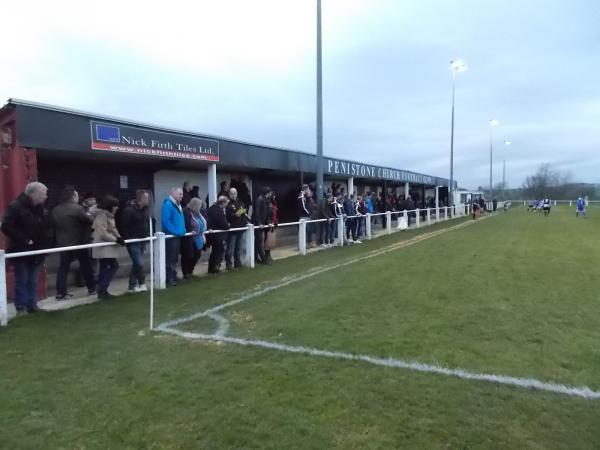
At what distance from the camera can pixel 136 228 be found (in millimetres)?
8070

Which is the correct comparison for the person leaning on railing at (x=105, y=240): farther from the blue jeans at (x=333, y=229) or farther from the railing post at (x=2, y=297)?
the blue jeans at (x=333, y=229)

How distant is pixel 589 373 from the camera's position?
4.12 m

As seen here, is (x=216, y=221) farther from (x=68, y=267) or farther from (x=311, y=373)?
(x=311, y=373)

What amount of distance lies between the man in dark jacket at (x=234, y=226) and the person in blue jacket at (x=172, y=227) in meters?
1.99

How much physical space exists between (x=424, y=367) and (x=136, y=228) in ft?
18.3

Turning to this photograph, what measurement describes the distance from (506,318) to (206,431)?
426cm

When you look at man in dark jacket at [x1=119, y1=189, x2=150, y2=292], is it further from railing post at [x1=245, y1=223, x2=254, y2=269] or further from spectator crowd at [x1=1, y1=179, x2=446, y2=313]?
railing post at [x1=245, y1=223, x2=254, y2=269]

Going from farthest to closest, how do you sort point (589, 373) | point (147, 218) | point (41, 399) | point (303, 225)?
point (303, 225)
point (147, 218)
point (589, 373)
point (41, 399)

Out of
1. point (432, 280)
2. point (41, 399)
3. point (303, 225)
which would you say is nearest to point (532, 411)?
point (41, 399)

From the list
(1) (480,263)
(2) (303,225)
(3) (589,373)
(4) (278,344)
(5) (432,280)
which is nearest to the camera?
(3) (589,373)

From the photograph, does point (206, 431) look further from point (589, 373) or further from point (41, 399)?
point (589, 373)

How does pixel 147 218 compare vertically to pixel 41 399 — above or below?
above

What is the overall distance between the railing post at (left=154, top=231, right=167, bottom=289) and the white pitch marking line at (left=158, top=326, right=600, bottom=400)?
3.11 m

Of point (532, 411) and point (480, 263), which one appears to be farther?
point (480, 263)
